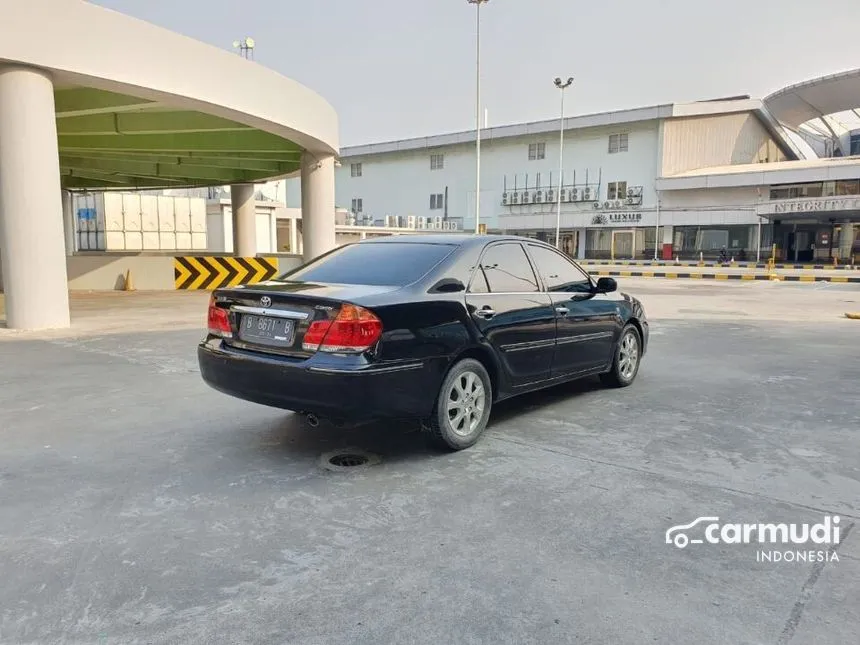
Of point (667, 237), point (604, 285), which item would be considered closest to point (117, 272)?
point (604, 285)

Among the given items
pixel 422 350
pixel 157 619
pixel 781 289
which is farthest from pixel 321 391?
pixel 781 289

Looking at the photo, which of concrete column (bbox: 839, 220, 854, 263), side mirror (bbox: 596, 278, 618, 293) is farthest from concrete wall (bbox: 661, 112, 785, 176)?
side mirror (bbox: 596, 278, 618, 293)

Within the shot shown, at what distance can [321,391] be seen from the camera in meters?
4.05

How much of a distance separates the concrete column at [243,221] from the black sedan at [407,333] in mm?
20067

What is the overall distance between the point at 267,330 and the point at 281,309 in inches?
7.3

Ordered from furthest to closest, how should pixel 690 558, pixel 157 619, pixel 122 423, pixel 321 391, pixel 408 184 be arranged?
pixel 408 184
pixel 122 423
pixel 321 391
pixel 690 558
pixel 157 619

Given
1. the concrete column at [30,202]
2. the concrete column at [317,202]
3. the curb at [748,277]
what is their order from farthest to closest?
the curb at [748,277] < the concrete column at [317,202] < the concrete column at [30,202]

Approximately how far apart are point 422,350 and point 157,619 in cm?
223

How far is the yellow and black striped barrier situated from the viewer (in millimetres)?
18375

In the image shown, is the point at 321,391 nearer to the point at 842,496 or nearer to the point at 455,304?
the point at 455,304

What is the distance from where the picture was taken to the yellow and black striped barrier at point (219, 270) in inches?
723

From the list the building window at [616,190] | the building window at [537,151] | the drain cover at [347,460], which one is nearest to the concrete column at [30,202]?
the drain cover at [347,460]

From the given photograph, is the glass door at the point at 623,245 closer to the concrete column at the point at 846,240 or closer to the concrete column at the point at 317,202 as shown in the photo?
the concrete column at the point at 846,240

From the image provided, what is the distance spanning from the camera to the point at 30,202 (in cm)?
1011
